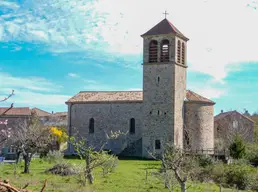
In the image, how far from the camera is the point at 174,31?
3541 cm

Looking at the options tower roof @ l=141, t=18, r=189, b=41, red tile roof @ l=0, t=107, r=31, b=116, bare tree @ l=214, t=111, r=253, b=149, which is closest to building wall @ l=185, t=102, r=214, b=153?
bare tree @ l=214, t=111, r=253, b=149

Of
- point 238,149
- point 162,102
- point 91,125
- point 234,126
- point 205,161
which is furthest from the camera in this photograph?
point 234,126

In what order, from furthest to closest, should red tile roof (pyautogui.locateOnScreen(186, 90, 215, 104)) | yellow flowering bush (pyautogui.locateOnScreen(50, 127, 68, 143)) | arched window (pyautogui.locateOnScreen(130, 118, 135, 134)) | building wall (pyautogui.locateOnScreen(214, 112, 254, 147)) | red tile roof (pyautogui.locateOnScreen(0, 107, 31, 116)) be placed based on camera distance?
red tile roof (pyautogui.locateOnScreen(0, 107, 31, 116)) → yellow flowering bush (pyautogui.locateOnScreen(50, 127, 68, 143)) → building wall (pyautogui.locateOnScreen(214, 112, 254, 147)) → arched window (pyautogui.locateOnScreen(130, 118, 135, 134)) → red tile roof (pyautogui.locateOnScreen(186, 90, 215, 104))

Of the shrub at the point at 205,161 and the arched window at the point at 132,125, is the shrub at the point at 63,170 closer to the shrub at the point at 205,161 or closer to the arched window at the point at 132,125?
the shrub at the point at 205,161

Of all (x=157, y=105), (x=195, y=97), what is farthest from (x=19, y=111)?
(x=195, y=97)

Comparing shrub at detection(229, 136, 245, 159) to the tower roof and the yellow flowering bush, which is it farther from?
the yellow flowering bush

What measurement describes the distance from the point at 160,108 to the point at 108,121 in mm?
6831

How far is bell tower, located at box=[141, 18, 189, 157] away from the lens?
1387 inches

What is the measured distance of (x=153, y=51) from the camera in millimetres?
36281

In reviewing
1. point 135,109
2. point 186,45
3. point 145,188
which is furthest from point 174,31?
point 145,188

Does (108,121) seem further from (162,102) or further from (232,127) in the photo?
(232,127)

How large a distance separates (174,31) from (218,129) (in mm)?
19108

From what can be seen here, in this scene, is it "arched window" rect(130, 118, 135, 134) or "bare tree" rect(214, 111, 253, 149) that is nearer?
"arched window" rect(130, 118, 135, 134)

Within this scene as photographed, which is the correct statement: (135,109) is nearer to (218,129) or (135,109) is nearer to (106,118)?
(106,118)
